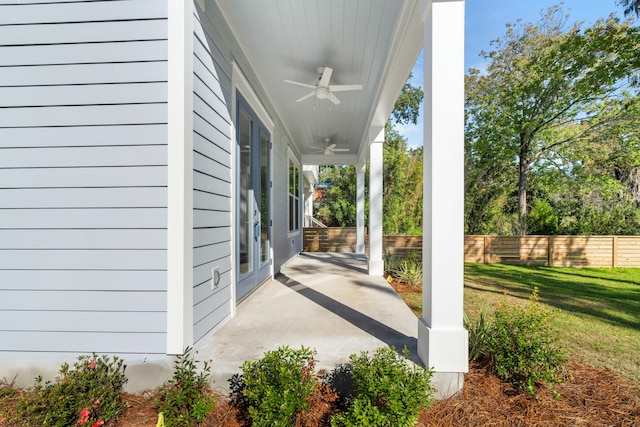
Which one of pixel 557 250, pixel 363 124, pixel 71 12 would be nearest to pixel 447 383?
pixel 71 12

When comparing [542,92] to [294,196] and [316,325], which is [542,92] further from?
[316,325]

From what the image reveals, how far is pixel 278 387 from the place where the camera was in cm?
166

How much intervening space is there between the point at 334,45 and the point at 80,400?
3.52 metres

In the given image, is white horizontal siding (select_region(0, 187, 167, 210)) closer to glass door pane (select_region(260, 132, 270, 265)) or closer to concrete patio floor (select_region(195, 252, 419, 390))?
concrete patio floor (select_region(195, 252, 419, 390))

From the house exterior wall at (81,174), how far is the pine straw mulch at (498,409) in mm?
662

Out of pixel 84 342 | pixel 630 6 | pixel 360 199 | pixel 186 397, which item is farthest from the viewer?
pixel 360 199

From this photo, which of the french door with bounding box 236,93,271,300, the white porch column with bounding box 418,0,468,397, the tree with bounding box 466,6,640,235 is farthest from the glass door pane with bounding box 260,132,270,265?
the tree with bounding box 466,6,640,235

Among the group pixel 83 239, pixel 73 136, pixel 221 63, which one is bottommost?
pixel 83 239

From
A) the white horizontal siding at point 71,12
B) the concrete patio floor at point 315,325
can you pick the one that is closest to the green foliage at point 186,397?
the concrete patio floor at point 315,325

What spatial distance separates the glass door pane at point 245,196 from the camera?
3.51m

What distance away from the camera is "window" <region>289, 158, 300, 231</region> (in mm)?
7401

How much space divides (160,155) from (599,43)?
12.6 meters

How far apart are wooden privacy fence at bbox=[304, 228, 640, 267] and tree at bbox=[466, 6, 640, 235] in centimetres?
167

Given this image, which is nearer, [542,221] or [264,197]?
[264,197]
